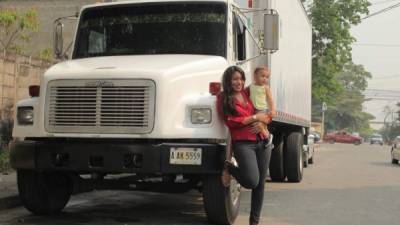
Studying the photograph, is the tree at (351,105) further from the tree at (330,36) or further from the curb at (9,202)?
the curb at (9,202)

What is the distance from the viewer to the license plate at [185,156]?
651 centimetres

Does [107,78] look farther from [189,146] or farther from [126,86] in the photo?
[189,146]

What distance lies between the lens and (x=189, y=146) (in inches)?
257

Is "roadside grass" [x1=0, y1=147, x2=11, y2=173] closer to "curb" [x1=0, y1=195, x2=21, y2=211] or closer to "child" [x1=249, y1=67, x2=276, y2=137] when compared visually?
"curb" [x1=0, y1=195, x2=21, y2=211]

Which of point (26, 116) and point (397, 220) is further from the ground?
point (26, 116)

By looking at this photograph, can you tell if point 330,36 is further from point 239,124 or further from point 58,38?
point 239,124

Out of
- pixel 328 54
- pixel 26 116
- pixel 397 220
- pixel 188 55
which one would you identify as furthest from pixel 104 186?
pixel 328 54

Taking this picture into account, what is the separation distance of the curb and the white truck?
79 cm

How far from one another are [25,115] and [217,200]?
2421 mm

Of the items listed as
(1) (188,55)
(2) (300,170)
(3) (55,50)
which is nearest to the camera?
(1) (188,55)

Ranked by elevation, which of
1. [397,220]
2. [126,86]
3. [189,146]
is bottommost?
[397,220]

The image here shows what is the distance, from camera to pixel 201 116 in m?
6.66

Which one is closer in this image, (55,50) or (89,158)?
(89,158)

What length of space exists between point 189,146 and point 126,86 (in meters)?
0.95
